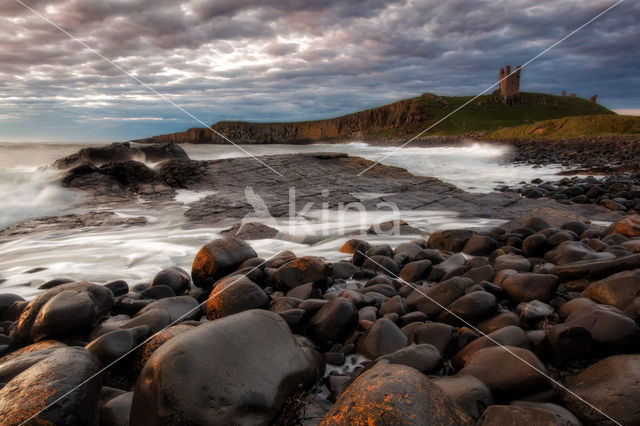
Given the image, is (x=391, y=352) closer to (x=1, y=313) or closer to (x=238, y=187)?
(x=1, y=313)

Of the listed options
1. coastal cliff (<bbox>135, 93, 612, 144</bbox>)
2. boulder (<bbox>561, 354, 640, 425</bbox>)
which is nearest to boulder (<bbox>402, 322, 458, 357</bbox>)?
boulder (<bbox>561, 354, 640, 425</bbox>)

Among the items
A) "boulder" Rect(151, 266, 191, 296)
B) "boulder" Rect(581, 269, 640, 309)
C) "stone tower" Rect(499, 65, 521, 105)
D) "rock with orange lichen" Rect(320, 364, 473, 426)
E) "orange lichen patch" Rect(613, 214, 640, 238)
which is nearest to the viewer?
"rock with orange lichen" Rect(320, 364, 473, 426)

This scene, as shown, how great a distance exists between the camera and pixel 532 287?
116 inches

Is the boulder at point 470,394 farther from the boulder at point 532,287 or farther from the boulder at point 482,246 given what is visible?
the boulder at point 482,246

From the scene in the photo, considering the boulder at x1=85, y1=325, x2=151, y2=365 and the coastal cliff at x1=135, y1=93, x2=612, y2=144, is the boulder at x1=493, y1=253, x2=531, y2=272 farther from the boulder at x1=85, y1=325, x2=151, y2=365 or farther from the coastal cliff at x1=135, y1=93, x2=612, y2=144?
the coastal cliff at x1=135, y1=93, x2=612, y2=144

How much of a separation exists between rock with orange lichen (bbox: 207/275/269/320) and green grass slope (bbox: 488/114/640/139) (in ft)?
105

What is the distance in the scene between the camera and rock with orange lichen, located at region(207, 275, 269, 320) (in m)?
2.93

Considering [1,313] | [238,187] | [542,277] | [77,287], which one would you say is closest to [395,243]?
[542,277]

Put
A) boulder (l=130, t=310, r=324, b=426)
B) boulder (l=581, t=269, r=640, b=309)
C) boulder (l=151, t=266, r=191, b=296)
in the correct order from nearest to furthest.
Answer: boulder (l=130, t=310, r=324, b=426) < boulder (l=581, t=269, r=640, b=309) < boulder (l=151, t=266, r=191, b=296)

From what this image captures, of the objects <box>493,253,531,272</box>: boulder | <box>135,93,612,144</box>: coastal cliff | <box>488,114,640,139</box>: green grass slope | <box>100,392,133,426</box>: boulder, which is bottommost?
<box>100,392,133,426</box>: boulder

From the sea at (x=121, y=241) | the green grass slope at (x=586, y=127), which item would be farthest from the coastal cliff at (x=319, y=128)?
the sea at (x=121, y=241)

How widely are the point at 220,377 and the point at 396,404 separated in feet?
2.55

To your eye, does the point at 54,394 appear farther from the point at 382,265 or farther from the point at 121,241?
the point at 121,241

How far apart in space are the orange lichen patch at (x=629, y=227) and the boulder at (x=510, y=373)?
12.0 ft
